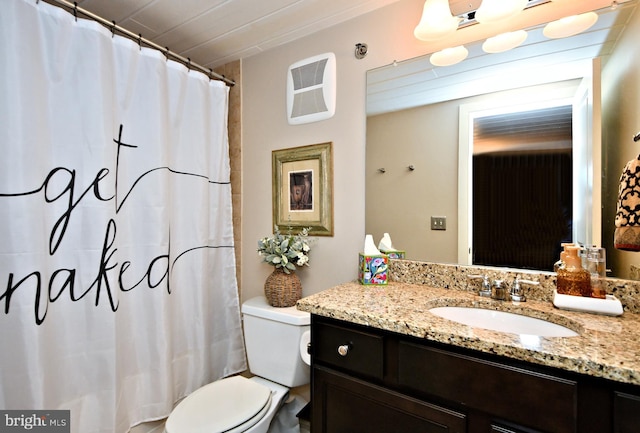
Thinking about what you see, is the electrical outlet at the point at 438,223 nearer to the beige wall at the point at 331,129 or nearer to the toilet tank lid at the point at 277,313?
the beige wall at the point at 331,129

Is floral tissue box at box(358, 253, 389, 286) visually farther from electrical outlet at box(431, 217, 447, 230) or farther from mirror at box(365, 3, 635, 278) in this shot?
electrical outlet at box(431, 217, 447, 230)

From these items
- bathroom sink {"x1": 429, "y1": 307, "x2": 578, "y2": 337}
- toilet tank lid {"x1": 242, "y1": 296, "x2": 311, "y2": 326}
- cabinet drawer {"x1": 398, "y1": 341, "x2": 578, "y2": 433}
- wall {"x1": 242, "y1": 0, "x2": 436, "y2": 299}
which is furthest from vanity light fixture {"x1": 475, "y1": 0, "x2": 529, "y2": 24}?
toilet tank lid {"x1": 242, "y1": 296, "x2": 311, "y2": 326}

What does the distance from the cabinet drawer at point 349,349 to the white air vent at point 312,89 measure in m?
1.11

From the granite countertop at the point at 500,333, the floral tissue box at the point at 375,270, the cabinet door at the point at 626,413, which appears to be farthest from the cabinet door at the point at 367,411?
the floral tissue box at the point at 375,270

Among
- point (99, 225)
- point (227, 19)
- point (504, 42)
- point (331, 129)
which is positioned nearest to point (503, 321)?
point (504, 42)

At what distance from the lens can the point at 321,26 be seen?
159 centimetres

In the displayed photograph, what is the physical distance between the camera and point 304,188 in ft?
5.55

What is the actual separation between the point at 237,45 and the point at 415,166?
1.32 meters

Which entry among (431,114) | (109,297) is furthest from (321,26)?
(109,297)

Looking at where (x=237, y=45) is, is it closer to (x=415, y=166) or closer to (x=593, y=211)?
(x=415, y=166)

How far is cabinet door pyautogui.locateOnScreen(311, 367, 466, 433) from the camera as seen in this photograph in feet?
2.68

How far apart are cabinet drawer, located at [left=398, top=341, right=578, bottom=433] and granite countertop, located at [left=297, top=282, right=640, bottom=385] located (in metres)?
0.05

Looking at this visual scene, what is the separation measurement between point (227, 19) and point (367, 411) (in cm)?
187

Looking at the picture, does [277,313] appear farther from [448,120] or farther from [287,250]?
[448,120]
